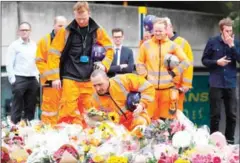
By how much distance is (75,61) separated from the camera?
939cm

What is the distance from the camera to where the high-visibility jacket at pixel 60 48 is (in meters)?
9.38

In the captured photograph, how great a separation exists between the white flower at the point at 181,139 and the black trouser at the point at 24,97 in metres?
4.77

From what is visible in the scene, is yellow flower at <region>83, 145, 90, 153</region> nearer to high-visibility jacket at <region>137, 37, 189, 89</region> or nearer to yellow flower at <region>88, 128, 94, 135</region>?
yellow flower at <region>88, 128, 94, 135</region>

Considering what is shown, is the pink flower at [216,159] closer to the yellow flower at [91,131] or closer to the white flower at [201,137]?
the white flower at [201,137]

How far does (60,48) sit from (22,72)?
1724mm

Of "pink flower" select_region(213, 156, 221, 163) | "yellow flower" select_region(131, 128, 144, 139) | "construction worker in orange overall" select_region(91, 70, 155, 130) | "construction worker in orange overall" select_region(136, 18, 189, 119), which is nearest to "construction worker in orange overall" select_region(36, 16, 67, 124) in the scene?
"construction worker in orange overall" select_region(136, 18, 189, 119)

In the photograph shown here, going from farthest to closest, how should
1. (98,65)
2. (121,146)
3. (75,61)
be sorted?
(75,61), (98,65), (121,146)

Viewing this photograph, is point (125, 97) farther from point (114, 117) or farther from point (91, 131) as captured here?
point (91, 131)

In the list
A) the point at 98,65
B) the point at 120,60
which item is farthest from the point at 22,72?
the point at 98,65

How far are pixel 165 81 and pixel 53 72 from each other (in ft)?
4.24

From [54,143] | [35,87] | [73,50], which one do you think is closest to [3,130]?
[54,143]

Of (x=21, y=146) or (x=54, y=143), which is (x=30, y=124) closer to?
(x=21, y=146)

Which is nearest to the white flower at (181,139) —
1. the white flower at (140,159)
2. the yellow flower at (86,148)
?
the white flower at (140,159)

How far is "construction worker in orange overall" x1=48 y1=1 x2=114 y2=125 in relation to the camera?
9312 mm
